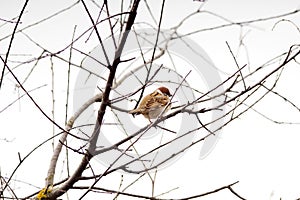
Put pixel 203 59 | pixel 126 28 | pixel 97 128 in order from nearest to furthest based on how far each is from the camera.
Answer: pixel 126 28 → pixel 97 128 → pixel 203 59

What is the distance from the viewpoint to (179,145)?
1987 millimetres

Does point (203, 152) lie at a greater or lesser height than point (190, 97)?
lesser

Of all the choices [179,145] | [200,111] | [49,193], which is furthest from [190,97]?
[49,193]

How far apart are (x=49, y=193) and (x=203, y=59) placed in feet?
2.95

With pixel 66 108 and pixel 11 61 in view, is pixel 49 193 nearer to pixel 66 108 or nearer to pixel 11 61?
pixel 66 108

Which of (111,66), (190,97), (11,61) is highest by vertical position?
(11,61)

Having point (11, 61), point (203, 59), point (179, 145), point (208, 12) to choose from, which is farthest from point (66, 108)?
point (208, 12)

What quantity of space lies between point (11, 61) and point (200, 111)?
1000 millimetres

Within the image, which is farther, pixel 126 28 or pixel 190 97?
pixel 190 97

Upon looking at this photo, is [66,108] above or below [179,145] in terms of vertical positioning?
above

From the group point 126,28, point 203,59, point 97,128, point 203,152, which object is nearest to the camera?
point 126,28

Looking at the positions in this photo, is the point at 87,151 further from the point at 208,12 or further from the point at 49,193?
the point at 208,12

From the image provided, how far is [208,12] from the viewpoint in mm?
1728

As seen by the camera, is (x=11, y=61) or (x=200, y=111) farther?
(x=11, y=61)
